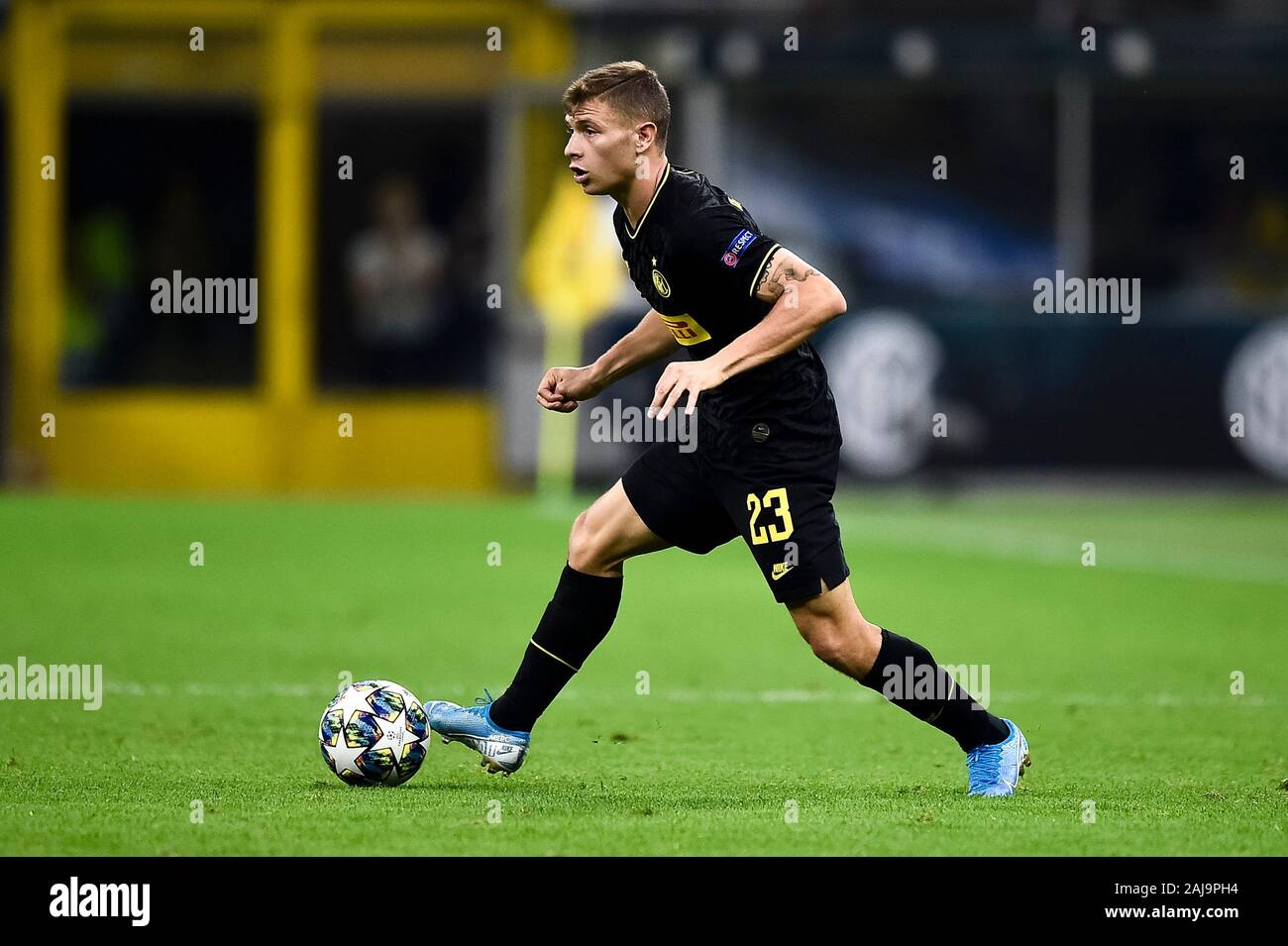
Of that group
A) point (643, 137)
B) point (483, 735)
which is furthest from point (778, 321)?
point (483, 735)

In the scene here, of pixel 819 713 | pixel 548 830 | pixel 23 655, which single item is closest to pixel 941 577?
pixel 819 713

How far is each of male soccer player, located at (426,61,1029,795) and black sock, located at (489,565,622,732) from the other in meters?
0.04

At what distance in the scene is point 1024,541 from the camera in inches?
598

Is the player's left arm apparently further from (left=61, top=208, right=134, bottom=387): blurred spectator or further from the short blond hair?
(left=61, top=208, right=134, bottom=387): blurred spectator

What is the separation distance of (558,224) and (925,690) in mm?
12640

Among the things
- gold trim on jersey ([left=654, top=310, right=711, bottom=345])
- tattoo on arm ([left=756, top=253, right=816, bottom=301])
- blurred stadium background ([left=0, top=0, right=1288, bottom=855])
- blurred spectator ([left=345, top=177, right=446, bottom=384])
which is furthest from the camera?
blurred spectator ([left=345, top=177, right=446, bottom=384])

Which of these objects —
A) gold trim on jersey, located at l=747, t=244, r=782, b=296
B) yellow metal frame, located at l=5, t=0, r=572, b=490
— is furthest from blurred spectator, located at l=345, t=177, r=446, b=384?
gold trim on jersey, located at l=747, t=244, r=782, b=296

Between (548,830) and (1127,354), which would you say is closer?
(548,830)

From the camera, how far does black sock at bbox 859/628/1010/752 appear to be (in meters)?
6.18

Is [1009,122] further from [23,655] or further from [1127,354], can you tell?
[23,655]

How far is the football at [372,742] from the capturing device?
251 inches

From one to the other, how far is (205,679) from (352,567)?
4.20m

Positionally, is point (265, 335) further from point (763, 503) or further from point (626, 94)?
point (763, 503)

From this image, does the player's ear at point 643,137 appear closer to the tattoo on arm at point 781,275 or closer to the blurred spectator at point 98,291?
the tattoo on arm at point 781,275
